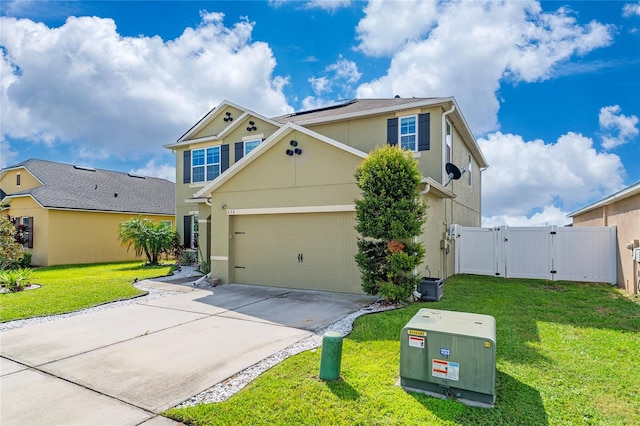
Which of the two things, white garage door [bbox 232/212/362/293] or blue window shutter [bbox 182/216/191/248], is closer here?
white garage door [bbox 232/212/362/293]

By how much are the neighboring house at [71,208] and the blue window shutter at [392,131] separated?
17.1 m

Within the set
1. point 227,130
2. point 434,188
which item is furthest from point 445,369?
point 227,130

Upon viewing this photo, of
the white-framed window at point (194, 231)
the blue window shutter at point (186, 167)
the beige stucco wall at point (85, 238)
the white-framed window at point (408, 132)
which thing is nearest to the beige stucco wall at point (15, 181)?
the beige stucco wall at point (85, 238)

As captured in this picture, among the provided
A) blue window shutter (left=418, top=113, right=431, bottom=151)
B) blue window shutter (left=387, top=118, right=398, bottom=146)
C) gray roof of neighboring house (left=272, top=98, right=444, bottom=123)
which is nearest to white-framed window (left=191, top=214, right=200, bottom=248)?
gray roof of neighboring house (left=272, top=98, right=444, bottom=123)

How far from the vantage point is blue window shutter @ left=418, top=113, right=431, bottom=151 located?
12.1 meters

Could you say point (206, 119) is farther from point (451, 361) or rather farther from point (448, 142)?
point (451, 361)

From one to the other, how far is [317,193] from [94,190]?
1854 cm

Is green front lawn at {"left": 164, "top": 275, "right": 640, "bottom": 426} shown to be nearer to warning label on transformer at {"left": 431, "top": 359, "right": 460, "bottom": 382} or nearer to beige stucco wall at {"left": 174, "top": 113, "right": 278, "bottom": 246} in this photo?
warning label on transformer at {"left": 431, "top": 359, "right": 460, "bottom": 382}

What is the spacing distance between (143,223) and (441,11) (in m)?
15.5

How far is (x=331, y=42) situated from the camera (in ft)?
41.6

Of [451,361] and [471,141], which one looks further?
[471,141]

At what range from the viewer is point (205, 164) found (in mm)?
17094

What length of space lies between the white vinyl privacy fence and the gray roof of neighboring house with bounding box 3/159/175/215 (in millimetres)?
19249

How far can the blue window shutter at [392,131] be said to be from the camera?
12672mm
